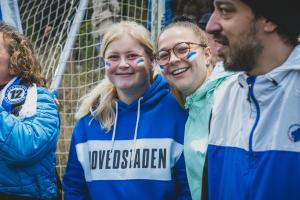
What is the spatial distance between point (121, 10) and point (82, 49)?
60 cm

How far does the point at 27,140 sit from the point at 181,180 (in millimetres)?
748

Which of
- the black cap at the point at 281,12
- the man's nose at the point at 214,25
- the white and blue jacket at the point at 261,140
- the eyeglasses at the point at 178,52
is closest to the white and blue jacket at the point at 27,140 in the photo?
the eyeglasses at the point at 178,52

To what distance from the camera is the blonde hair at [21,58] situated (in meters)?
2.74

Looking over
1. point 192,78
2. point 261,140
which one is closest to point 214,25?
point 261,140

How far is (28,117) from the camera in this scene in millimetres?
2568

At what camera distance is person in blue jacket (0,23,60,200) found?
2.49m

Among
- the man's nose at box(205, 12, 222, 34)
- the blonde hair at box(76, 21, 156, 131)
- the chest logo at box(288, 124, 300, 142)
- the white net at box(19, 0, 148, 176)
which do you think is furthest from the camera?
the white net at box(19, 0, 148, 176)

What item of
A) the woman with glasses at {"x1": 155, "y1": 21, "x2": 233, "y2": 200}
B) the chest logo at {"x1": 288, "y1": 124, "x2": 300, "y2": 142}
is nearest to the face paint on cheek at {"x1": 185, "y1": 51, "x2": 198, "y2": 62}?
the woman with glasses at {"x1": 155, "y1": 21, "x2": 233, "y2": 200}

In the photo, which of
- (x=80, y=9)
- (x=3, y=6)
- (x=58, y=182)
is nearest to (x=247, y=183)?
(x=58, y=182)

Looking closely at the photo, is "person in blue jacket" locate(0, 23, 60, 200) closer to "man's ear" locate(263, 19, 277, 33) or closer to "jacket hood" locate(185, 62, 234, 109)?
"jacket hood" locate(185, 62, 234, 109)

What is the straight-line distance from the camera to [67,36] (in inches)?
211

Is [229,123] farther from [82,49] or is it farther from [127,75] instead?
[82,49]

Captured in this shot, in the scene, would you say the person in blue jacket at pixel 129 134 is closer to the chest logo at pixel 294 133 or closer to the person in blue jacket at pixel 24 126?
the person in blue jacket at pixel 24 126

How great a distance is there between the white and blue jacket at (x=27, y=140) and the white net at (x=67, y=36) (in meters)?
2.58
